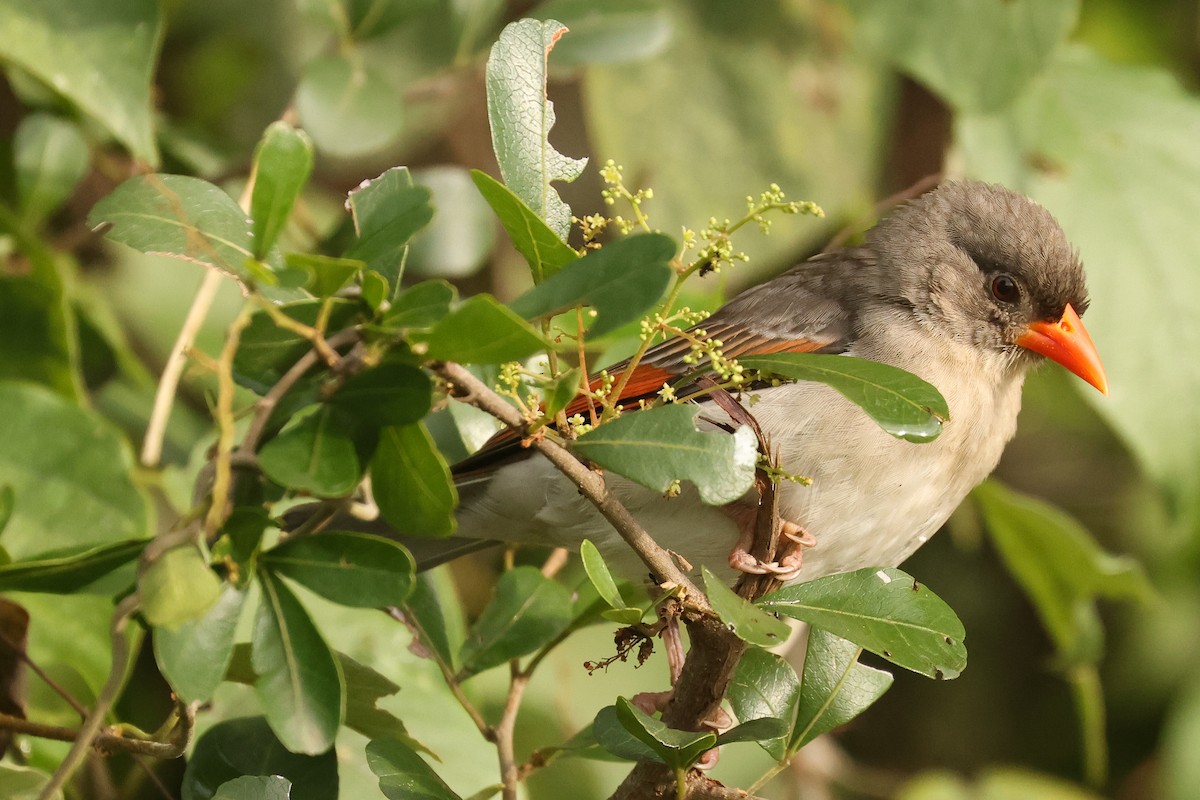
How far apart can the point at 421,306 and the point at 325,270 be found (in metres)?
0.12

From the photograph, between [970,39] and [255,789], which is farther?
[970,39]

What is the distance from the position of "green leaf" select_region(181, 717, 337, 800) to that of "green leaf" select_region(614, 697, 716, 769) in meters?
0.51

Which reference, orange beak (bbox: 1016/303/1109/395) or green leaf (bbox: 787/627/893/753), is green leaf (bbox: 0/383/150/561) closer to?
green leaf (bbox: 787/627/893/753)

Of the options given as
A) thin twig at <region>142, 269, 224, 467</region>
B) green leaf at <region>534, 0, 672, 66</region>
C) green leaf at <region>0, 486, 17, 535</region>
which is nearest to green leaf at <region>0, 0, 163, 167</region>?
thin twig at <region>142, 269, 224, 467</region>

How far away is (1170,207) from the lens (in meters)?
3.75

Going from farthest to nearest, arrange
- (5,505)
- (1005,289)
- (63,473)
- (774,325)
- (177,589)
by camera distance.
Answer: (1005,289) → (774,325) → (63,473) → (5,505) → (177,589)

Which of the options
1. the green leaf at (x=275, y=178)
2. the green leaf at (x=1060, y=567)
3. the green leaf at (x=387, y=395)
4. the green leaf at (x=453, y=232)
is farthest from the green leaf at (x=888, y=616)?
the green leaf at (x=1060, y=567)

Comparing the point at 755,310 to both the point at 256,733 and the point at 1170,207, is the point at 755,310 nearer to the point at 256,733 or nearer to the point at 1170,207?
the point at 1170,207

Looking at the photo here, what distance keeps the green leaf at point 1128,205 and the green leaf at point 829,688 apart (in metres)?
1.80

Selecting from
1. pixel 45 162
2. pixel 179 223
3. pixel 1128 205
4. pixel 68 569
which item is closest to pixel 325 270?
pixel 179 223

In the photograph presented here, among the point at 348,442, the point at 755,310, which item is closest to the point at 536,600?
the point at 348,442

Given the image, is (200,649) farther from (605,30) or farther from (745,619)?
(605,30)

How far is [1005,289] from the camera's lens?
11.3ft

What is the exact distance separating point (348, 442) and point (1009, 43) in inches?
109
